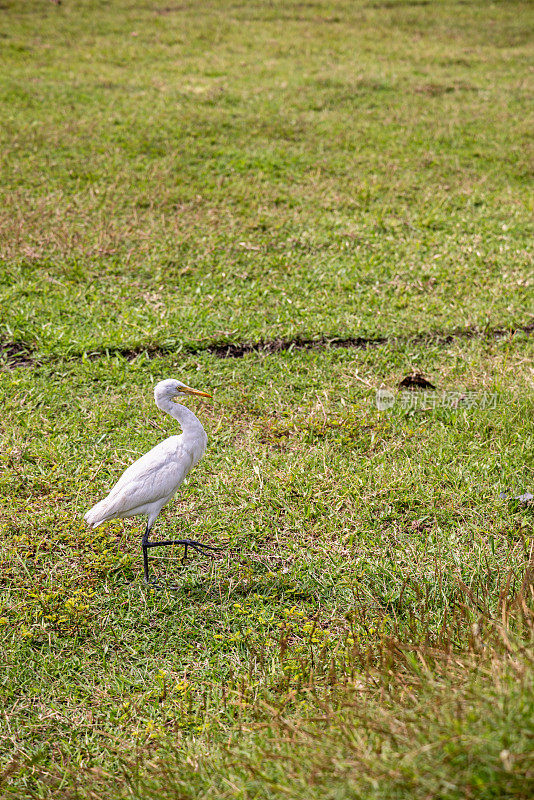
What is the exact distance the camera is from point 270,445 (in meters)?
4.23

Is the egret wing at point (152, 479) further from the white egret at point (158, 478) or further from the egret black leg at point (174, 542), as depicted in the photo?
the egret black leg at point (174, 542)

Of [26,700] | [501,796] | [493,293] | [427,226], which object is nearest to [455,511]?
[501,796]

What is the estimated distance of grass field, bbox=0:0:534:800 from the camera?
7.25 ft

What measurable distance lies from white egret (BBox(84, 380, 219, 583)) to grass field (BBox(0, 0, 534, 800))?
0.33 meters

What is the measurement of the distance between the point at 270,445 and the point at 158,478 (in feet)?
4.02

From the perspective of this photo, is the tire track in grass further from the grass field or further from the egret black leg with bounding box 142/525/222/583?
the egret black leg with bounding box 142/525/222/583

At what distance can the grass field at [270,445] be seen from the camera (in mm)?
2209

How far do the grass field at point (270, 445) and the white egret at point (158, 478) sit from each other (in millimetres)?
330

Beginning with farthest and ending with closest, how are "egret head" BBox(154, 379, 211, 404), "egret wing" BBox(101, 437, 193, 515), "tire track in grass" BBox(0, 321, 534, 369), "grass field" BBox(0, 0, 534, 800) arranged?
"tire track in grass" BBox(0, 321, 534, 369) < "egret head" BBox(154, 379, 211, 404) < "egret wing" BBox(101, 437, 193, 515) < "grass field" BBox(0, 0, 534, 800)

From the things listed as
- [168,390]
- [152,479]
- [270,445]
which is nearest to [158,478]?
[152,479]

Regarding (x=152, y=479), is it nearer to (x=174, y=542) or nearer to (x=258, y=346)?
(x=174, y=542)

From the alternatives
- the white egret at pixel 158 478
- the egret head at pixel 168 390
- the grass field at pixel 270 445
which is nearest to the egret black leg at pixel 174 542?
the white egret at pixel 158 478

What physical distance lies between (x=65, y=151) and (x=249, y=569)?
23.9 ft

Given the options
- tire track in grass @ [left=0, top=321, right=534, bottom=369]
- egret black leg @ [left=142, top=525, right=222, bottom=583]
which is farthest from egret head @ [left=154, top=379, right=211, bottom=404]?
tire track in grass @ [left=0, top=321, right=534, bottom=369]
